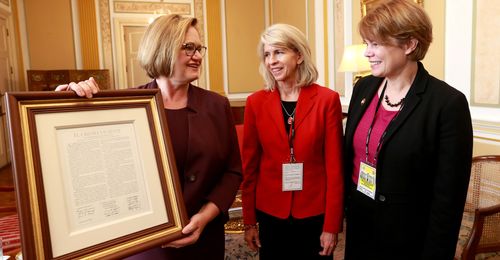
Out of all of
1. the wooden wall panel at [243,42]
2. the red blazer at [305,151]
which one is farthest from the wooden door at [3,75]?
the red blazer at [305,151]

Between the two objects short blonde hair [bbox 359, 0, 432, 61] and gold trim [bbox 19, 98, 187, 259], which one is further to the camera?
short blonde hair [bbox 359, 0, 432, 61]

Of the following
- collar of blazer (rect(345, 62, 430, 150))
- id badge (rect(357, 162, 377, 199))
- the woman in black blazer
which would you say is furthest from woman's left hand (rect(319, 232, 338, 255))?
collar of blazer (rect(345, 62, 430, 150))

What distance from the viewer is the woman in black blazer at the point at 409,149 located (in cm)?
128

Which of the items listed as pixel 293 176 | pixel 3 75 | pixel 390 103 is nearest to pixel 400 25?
pixel 390 103

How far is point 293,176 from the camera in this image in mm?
1633

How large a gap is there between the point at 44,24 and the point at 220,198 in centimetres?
745

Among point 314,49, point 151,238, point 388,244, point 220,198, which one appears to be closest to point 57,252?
point 151,238

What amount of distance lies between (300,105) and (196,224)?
72 cm

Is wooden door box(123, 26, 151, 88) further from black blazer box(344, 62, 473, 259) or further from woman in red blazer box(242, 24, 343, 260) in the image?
black blazer box(344, 62, 473, 259)

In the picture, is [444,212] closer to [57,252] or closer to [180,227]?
[180,227]

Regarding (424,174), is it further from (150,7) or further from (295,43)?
(150,7)

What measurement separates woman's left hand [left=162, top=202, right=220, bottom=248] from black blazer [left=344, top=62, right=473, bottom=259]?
24.4 inches

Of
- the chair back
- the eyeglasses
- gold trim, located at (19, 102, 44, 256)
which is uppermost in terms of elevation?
the eyeglasses

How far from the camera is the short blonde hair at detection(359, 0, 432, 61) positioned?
1314mm
